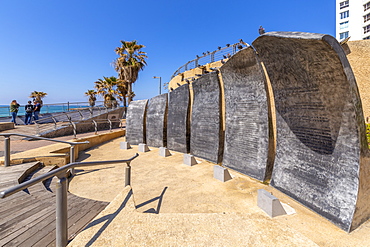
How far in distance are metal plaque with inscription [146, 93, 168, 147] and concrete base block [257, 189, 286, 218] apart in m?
7.93

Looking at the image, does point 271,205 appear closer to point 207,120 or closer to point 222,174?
point 222,174

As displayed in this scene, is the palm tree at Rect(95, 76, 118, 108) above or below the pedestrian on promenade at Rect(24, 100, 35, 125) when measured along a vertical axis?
above

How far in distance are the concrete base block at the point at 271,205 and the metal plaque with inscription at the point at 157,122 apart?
793cm

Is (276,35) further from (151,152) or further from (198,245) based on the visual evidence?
(151,152)

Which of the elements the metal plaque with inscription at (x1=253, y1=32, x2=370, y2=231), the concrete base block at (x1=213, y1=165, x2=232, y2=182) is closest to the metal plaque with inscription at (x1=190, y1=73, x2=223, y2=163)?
the concrete base block at (x1=213, y1=165, x2=232, y2=182)

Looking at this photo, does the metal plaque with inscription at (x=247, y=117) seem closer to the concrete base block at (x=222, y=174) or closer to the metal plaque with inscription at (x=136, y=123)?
the concrete base block at (x=222, y=174)

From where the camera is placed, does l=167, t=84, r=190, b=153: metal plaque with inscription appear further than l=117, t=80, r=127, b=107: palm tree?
No

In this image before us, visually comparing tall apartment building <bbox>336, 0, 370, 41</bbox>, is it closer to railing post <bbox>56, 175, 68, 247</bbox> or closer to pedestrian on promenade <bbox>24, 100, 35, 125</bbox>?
railing post <bbox>56, 175, 68, 247</bbox>

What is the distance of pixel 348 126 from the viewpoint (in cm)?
368

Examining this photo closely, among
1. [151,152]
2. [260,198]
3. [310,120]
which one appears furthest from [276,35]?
[151,152]

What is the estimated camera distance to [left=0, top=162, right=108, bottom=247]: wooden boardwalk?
8.05 ft

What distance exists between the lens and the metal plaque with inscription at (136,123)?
1253 cm

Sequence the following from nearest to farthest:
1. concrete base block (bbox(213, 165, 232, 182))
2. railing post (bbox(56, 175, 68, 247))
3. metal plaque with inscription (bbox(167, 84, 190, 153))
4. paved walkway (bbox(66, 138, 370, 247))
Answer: railing post (bbox(56, 175, 68, 247)) → paved walkway (bbox(66, 138, 370, 247)) → concrete base block (bbox(213, 165, 232, 182)) → metal plaque with inscription (bbox(167, 84, 190, 153))

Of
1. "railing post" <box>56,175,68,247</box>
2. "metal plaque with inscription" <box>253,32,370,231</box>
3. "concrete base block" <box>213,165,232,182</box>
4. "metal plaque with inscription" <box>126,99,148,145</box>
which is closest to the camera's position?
"railing post" <box>56,175,68,247</box>
